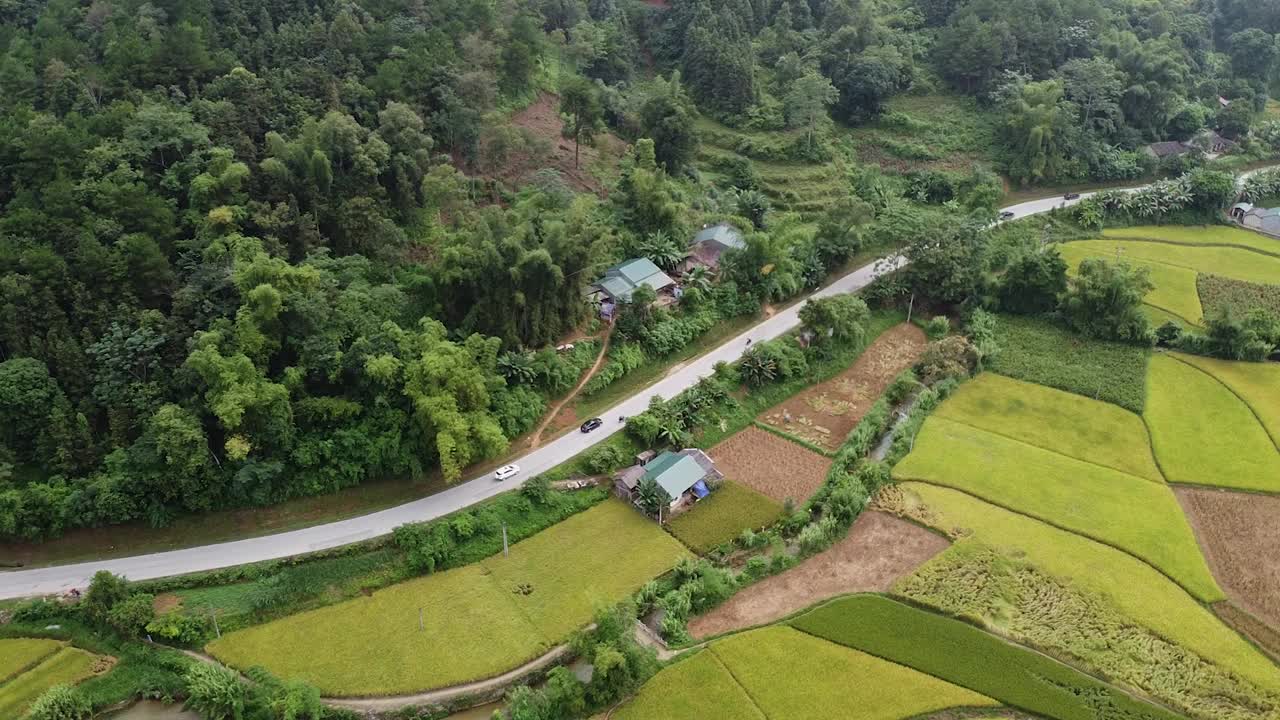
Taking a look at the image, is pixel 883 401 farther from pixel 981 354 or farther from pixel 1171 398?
pixel 1171 398

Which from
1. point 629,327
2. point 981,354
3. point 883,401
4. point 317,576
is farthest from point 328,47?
point 981,354

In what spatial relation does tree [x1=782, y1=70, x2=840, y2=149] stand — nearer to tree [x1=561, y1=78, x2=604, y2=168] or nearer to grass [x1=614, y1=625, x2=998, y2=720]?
tree [x1=561, y1=78, x2=604, y2=168]

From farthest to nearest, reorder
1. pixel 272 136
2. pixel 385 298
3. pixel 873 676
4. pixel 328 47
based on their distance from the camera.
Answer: pixel 328 47 → pixel 272 136 → pixel 385 298 → pixel 873 676

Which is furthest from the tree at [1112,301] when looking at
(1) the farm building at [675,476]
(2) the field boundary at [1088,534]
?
(1) the farm building at [675,476]

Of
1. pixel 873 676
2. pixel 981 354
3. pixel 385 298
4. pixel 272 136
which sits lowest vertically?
pixel 873 676

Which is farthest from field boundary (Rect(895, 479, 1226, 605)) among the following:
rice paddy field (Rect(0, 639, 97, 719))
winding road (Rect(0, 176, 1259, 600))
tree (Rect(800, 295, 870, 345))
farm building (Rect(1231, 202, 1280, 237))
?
farm building (Rect(1231, 202, 1280, 237))
